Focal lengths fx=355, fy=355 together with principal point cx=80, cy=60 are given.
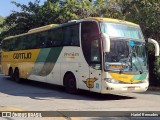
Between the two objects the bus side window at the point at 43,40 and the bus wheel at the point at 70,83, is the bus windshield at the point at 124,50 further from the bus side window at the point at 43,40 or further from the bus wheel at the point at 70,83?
the bus side window at the point at 43,40

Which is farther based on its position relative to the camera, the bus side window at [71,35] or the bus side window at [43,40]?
the bus side window at [43,40]

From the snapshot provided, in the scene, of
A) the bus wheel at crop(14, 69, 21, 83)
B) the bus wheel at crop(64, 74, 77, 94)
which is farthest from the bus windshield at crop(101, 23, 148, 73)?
the bus wheel at crop(14, 69, 21, 83)

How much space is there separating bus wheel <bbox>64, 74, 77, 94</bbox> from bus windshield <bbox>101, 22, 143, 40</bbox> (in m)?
2.94

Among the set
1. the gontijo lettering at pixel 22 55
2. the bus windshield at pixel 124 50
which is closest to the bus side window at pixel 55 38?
the gontijo lettering at pixel 22 55

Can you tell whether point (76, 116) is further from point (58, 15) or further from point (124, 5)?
point (58, 15)

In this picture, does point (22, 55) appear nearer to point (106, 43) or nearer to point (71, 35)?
point (71, 35)

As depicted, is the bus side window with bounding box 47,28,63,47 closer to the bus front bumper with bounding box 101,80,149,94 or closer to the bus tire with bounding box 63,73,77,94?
the bus tire with bounding box 63,73,77,94

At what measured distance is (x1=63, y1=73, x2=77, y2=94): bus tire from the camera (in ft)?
52.3

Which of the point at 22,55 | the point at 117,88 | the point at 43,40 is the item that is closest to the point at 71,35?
the point at 43,40

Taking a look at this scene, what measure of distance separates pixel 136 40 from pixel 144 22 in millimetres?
6487

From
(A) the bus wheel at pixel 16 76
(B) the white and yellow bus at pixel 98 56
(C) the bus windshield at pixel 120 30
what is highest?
(C) the bus windshield at pixel 120 30

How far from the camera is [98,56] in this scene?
46.1 ft

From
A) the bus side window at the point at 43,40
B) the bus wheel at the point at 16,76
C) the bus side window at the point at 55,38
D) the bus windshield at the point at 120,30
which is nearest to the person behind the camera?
the bus windshield at the point at 120,30

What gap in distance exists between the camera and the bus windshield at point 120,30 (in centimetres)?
1431
